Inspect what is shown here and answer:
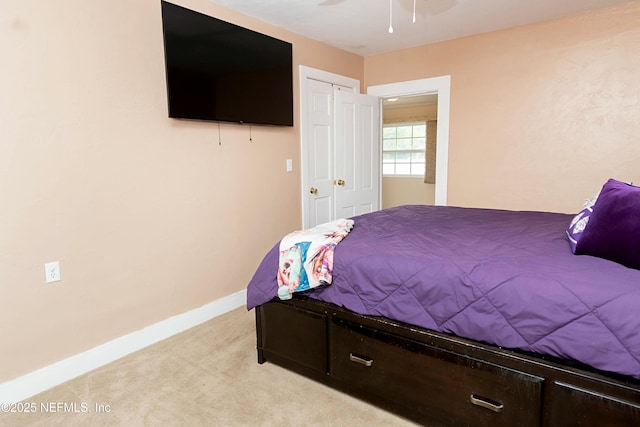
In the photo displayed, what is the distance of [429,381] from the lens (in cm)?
170

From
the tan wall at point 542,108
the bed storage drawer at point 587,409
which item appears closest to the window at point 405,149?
the tan wall at point 542,108

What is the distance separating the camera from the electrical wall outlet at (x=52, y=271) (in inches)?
84.4

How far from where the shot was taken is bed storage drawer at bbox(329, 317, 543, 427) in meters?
1.50

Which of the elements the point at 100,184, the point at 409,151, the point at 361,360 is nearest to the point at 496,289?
the point at 361,360

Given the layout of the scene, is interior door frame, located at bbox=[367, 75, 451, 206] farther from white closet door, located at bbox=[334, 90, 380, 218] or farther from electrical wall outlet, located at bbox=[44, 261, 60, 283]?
electrical wall outlet, located at bbox=[44, 261, 60, 283]

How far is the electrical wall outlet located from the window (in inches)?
208

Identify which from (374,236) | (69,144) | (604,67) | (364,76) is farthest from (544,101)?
(69,144)

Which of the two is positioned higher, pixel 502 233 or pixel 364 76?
pixel 364 76

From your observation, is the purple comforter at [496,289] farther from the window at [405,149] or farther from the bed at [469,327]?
the window at [405,149]

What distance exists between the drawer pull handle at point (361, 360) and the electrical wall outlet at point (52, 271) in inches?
67.8

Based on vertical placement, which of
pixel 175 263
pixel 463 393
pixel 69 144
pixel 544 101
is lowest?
pixel 463 393

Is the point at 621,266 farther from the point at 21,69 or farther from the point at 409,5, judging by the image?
the point at 21,69

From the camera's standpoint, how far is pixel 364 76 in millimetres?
4562

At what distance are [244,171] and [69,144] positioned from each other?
4.35ft
